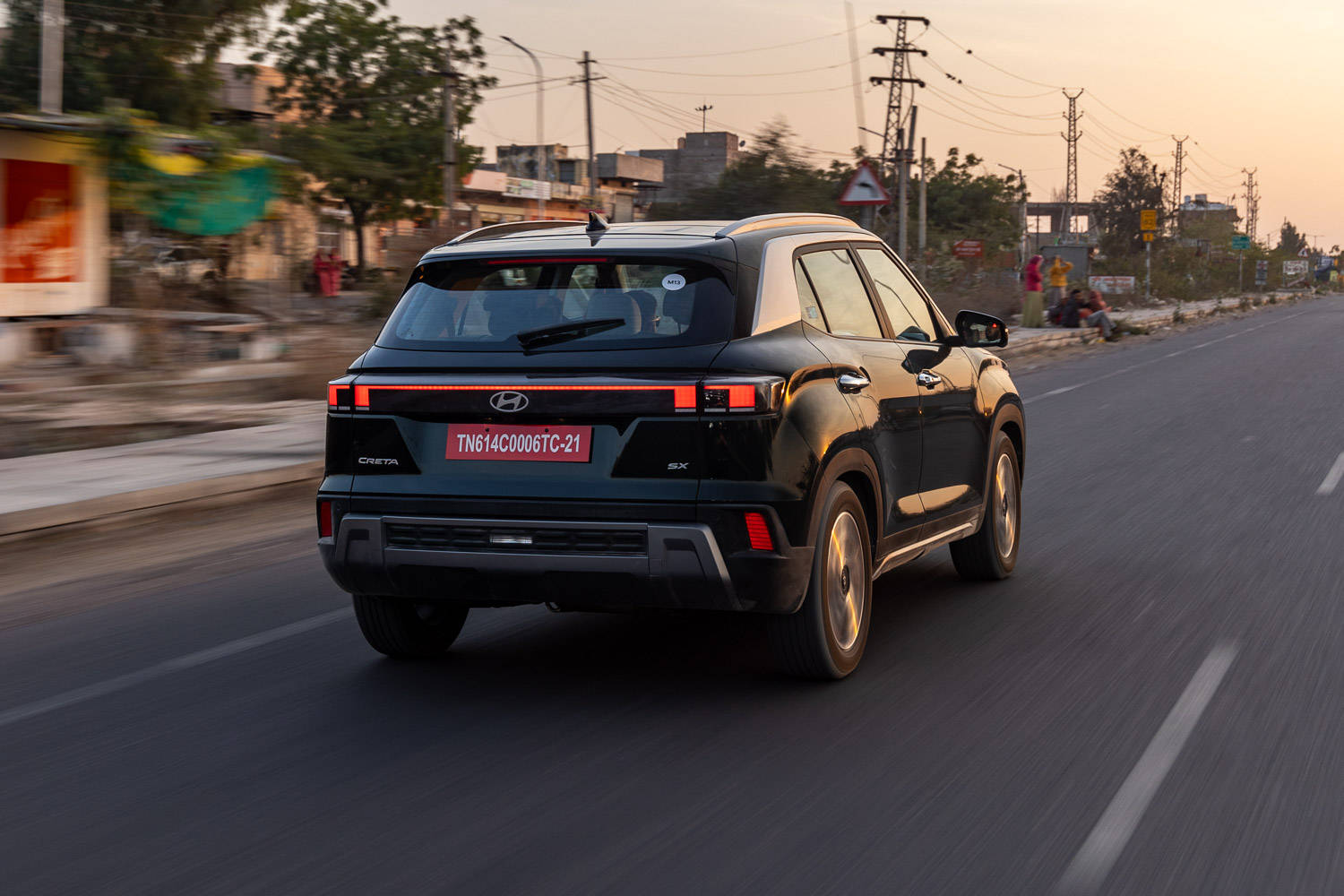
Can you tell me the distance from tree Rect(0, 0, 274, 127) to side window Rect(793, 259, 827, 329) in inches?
1280

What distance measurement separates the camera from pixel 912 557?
21.8ft

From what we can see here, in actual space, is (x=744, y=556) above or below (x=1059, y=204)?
below

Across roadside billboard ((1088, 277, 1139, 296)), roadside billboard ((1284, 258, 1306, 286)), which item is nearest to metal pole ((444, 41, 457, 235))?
roadside billboard ((1088, 277, 1139, 296))

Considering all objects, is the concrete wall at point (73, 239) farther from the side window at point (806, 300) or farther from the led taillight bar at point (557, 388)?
the side window at point (806, 300)

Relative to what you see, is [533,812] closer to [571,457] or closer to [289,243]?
[571,457]

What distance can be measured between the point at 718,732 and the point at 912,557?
174 cm

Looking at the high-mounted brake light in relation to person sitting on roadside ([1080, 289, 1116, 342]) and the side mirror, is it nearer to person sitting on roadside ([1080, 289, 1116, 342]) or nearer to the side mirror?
the side mirror

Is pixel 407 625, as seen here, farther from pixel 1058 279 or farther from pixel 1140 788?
pixel 1058 279

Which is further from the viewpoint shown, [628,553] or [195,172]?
[195,172]

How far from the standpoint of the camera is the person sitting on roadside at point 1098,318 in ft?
117

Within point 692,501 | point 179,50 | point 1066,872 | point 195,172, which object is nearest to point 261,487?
point 692,501

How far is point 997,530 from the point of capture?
7.82 metres

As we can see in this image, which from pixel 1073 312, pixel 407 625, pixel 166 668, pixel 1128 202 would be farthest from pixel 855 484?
pixel 1128 202

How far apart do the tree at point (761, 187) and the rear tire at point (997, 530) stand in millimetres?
18117
